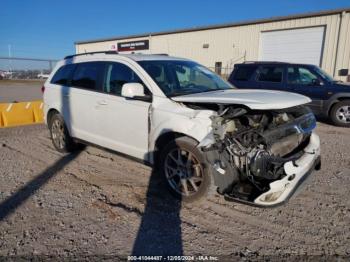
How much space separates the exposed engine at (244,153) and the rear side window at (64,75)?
3265 millimetres

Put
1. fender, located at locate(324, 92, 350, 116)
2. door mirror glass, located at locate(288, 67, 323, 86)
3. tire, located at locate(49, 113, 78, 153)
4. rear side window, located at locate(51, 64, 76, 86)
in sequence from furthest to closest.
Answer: door mirror glass, located at locate(288, 67, 323, 86) → fender, located at locate(324, 92, 350, 116) → tire, located at locate(49, 113, 78, 153) → rear side window, located at locate(51, 64, 76, 86)

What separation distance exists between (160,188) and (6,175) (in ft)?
8.49

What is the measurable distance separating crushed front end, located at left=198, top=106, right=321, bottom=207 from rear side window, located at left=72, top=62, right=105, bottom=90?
92.1 inches

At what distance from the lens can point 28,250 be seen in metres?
2.86

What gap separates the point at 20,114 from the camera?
8867 millimetres

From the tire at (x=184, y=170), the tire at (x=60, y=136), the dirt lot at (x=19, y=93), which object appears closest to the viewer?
the tire at (x=184, y=170)

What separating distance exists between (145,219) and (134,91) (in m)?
1.59

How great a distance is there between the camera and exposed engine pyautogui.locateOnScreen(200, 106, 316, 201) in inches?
125

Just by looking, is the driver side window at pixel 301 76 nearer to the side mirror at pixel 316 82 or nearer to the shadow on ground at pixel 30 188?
the side mirror at pixel 316 82

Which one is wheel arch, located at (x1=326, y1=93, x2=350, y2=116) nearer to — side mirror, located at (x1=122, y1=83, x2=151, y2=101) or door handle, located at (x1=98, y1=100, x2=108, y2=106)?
side mirror, located at (x1=122, y1=83, x2=151, y2=101)

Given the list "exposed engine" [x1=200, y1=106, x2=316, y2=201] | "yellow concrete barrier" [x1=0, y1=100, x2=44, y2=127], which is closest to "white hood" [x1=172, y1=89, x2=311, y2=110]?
"exposed engine" [x1=200, y1=106, x2=316, y2=201]

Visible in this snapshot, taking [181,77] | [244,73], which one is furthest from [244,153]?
[244,73]

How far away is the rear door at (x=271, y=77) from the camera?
9.27 meters

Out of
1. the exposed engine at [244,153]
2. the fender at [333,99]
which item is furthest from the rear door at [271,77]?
the exposed engine at [244,153]
